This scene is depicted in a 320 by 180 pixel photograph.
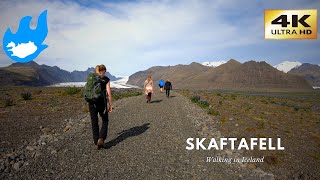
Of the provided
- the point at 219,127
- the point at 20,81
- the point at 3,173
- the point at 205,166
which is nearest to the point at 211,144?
the point at 205,166

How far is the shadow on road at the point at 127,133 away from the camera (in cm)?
905

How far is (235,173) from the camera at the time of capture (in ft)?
23.2

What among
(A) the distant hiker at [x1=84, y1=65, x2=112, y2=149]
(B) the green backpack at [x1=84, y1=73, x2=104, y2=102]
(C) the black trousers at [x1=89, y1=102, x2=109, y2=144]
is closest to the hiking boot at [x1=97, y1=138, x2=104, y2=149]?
(A) the distant hiker at [x1=84, y1=65, x2=112, y2=149]

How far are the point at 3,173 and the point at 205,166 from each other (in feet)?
16.5

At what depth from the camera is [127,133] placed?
34.7 feet

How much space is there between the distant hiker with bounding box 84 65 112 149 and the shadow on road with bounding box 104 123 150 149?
503mm

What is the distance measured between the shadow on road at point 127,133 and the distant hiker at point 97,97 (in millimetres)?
503

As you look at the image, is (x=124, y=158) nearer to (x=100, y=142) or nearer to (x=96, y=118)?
(x=100, y=142)

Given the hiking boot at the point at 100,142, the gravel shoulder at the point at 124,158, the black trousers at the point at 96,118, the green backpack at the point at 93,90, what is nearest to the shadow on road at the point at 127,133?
the gravel shoulder at the point at 124,158

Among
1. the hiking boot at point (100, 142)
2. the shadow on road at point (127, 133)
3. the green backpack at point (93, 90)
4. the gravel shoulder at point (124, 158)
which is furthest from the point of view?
the shadow on road at point (127, 133)

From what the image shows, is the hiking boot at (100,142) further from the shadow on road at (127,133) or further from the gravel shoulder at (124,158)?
the shadow on road at (127,133)

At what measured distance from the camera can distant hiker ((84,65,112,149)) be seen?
819 cm

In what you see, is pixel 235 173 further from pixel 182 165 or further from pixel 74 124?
pixel 74 124

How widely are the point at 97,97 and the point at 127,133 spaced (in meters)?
2.90
